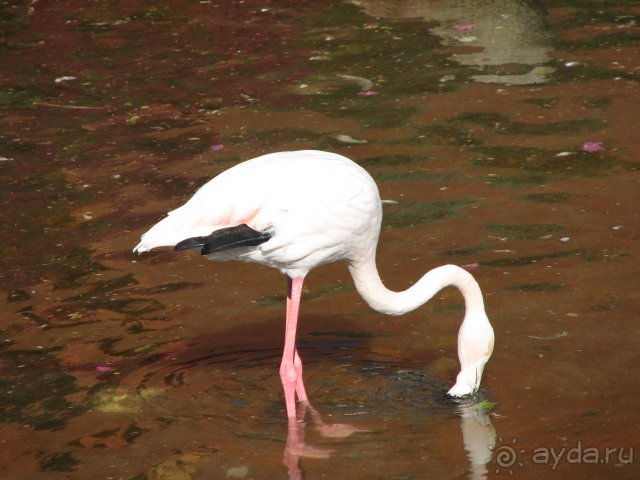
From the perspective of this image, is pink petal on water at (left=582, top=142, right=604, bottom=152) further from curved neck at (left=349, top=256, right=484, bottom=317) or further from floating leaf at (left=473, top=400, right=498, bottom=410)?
floating leaf at (left=473, top=400, right=498, bottom=410)

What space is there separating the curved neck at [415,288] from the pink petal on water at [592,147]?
341 cm

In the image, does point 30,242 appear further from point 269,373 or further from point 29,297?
point 269,373

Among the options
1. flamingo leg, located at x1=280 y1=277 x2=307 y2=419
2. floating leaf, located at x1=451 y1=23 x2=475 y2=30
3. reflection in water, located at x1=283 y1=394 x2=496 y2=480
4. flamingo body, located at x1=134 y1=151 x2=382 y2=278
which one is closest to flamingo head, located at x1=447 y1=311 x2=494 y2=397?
reflection in water, located at x1=283 y1=394 x2=496 y2=480

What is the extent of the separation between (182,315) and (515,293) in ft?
6.89

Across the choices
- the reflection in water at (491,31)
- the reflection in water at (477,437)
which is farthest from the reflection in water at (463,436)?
the reflection in water at (491,31)

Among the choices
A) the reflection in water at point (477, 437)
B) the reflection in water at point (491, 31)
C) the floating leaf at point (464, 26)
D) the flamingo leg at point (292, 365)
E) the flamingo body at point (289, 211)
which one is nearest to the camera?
the reflection in water at point (477, 437)

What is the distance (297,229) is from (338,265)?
2.07 meters

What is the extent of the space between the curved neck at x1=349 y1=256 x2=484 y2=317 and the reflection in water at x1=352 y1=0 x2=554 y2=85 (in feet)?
16.4

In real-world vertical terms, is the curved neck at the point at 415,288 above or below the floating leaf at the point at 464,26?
above

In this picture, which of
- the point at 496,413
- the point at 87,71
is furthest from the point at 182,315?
the point at 87,71

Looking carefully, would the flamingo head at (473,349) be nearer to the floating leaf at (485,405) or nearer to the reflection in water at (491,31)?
the floating leaf at (485,405)

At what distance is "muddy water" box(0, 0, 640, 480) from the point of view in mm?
5574

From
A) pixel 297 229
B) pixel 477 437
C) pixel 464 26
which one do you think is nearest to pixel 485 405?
pixel 477 437

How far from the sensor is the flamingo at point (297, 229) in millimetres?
5637
